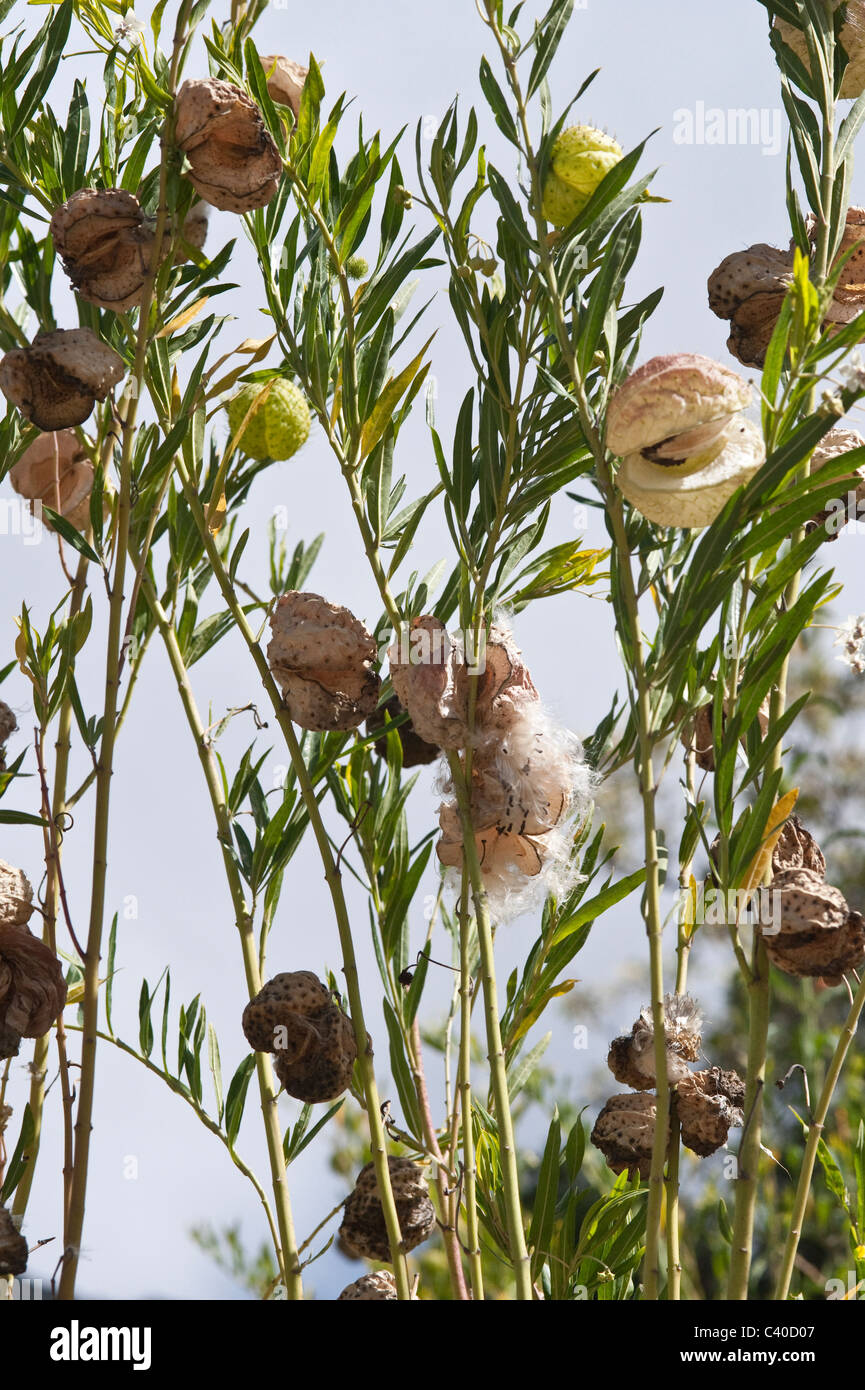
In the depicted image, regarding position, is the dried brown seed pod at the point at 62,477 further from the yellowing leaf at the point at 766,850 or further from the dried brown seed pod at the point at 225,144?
the yellowing leaf at the point at 766,850

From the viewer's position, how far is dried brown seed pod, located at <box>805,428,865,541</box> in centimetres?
68

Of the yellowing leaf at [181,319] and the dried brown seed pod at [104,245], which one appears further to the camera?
the yellowing leaf at [181,319]

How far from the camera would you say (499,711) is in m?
0.73

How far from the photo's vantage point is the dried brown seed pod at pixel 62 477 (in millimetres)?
914

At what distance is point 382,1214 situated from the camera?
31.4 inches

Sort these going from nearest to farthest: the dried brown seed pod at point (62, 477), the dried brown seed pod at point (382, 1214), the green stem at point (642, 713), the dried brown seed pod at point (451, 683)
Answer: the green stem at point (642, 713) → the dried brown seed pod at point (451, 683) → the dried brown seed pod at point (382, 1214) → the dried brown seed pod at point (62, 477)

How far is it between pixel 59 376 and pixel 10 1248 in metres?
0.46

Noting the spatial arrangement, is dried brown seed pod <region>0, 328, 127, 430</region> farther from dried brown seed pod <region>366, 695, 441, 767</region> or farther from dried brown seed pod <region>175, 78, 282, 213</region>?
dried brown seed pod <region>366, 695, 441, 767</region>

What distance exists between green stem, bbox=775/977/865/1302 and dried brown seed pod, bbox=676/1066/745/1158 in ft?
0.17

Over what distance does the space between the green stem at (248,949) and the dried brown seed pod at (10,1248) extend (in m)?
0.15

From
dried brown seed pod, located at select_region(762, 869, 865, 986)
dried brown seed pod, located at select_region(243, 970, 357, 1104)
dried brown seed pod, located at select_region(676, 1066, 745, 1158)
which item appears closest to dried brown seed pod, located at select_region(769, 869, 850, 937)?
dried brown seed pod, located at select_region(762, 869, 865, 986)

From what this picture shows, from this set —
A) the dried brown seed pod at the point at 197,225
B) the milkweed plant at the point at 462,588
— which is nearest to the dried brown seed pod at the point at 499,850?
the milkweed plant at the point at 462,588

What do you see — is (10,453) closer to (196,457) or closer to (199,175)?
(196,457)
